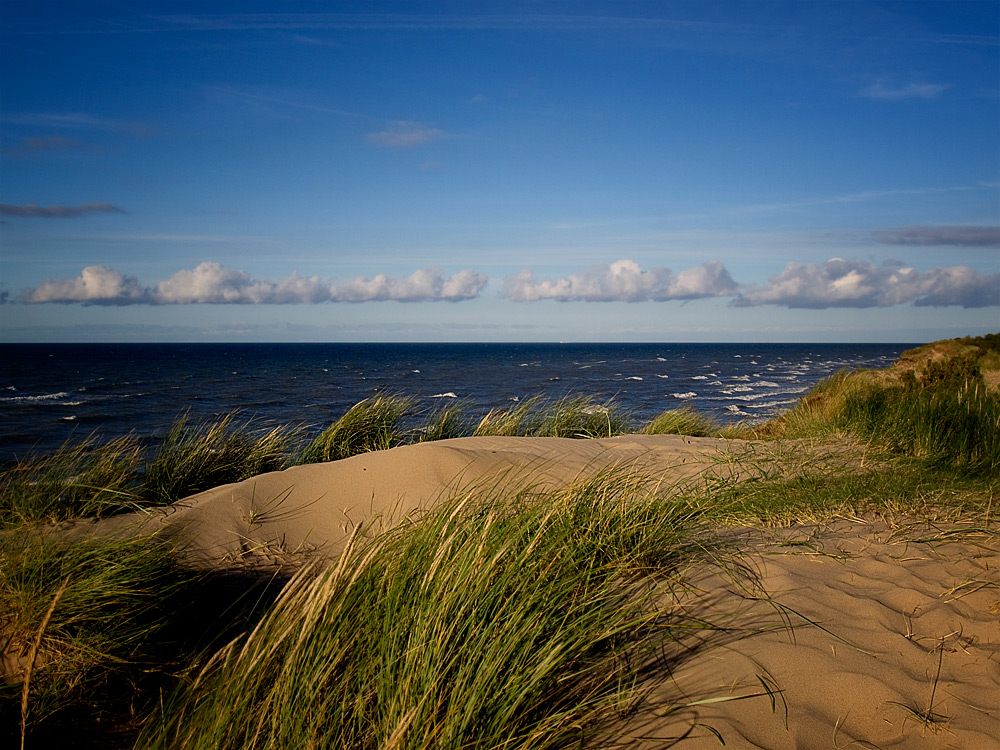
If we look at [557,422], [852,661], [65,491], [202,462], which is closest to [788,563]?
[852,661]

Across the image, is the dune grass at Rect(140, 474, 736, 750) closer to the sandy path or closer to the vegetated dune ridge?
the vegetated dune ridge

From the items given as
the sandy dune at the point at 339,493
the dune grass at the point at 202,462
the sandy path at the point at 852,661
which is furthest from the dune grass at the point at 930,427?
the dune grass at the point at 202,462

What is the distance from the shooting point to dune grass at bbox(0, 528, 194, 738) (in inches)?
110

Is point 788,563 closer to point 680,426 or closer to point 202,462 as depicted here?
point 202,462

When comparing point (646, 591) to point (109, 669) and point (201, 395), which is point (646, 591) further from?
point (201, 395)

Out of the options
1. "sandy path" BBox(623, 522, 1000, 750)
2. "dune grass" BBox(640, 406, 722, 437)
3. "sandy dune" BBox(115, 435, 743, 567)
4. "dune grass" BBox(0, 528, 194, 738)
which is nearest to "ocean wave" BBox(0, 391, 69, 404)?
"dune grass" BBox(640, 406, 722, 437)

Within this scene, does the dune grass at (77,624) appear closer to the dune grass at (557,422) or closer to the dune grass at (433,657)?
the dune grass at (433,657)

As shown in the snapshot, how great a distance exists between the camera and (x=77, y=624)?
306 cm

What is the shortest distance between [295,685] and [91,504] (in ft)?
11.2

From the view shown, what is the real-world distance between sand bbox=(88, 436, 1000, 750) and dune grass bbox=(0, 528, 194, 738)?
3.01 feet

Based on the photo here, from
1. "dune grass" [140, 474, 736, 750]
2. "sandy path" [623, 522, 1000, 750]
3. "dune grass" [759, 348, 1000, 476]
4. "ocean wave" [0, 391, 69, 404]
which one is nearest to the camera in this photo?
"dune grass" [140, 474, 736, 750]

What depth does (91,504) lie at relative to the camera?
4527 millimetres

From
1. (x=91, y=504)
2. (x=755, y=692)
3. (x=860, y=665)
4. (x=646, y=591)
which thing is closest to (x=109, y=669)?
Result: (x=91, y=504)

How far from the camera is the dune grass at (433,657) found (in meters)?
1.89
